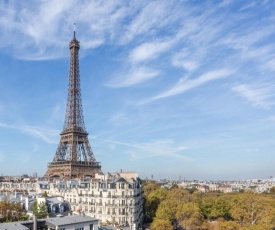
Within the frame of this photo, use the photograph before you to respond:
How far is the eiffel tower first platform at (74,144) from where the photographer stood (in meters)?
122

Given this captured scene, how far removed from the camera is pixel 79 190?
286ft

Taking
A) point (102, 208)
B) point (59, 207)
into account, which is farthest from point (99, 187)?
point (59, 207)

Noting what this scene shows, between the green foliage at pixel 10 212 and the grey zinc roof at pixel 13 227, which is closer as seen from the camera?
the grey zinc roof at pixel 13 227

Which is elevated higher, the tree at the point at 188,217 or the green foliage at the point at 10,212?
the green foliage at the point at 10,212

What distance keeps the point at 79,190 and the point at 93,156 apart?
138 ft

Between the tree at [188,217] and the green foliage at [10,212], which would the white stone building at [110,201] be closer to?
the tree at [188,217]

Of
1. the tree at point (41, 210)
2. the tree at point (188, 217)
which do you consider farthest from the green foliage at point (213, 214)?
the tree at point (41, 210)

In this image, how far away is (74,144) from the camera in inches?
4919

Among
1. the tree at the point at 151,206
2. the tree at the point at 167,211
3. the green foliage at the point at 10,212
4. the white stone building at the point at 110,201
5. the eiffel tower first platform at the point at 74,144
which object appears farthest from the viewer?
the eiffel tower first platform at the point at 74,144

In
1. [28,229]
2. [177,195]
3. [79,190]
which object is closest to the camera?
[28,229]

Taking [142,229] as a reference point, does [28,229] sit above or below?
above

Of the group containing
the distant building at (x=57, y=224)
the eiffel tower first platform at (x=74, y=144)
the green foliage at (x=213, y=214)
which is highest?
the eiffel tower first platform at (x=74, y=144)

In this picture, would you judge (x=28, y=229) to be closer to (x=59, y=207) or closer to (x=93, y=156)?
(x=59, y=207)

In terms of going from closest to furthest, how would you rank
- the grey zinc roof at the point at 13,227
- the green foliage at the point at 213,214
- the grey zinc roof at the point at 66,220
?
the grey zinc roof at the point at 13,227 → the grey zinc roof at the point at 66,220 → the green foliage at the point at 213,214
